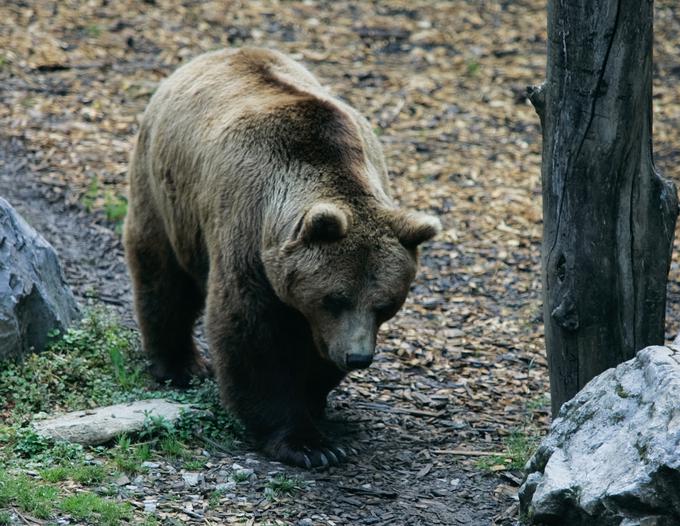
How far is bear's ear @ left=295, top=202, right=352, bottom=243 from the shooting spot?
559 cm

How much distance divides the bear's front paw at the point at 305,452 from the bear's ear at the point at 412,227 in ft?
4.34

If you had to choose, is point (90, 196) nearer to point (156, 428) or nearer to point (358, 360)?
point (156, 428)

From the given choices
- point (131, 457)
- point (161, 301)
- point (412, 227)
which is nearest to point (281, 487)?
point (131, 457)

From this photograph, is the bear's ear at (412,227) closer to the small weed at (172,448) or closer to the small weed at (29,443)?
the small weed at (172,448)

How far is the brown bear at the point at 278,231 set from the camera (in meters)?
5.78

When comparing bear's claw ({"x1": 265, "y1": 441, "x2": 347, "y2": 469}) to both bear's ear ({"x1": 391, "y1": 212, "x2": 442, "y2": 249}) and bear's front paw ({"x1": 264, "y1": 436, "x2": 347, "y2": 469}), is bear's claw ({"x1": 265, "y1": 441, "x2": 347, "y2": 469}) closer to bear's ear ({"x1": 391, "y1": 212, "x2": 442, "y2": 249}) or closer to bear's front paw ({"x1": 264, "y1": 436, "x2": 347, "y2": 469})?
bear's front paw ({"x1": 264, "y1": 436, "x2": 347, "y2": 469})

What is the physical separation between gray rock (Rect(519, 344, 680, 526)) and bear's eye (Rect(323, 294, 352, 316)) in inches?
51.8

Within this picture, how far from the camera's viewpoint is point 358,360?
18.7ft

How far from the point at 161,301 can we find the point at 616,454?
3795 millimetres

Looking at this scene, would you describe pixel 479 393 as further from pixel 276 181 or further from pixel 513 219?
pixel 513 219

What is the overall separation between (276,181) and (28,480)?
7.17 ft

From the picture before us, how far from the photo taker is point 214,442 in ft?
20.4

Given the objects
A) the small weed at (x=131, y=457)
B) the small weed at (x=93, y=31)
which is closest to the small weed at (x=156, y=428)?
the small weed at (x=131, y=457)

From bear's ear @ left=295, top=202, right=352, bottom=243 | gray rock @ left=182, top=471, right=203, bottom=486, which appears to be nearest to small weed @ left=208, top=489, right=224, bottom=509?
gray rock @ left=182, top=471, right=203, bottom=486
